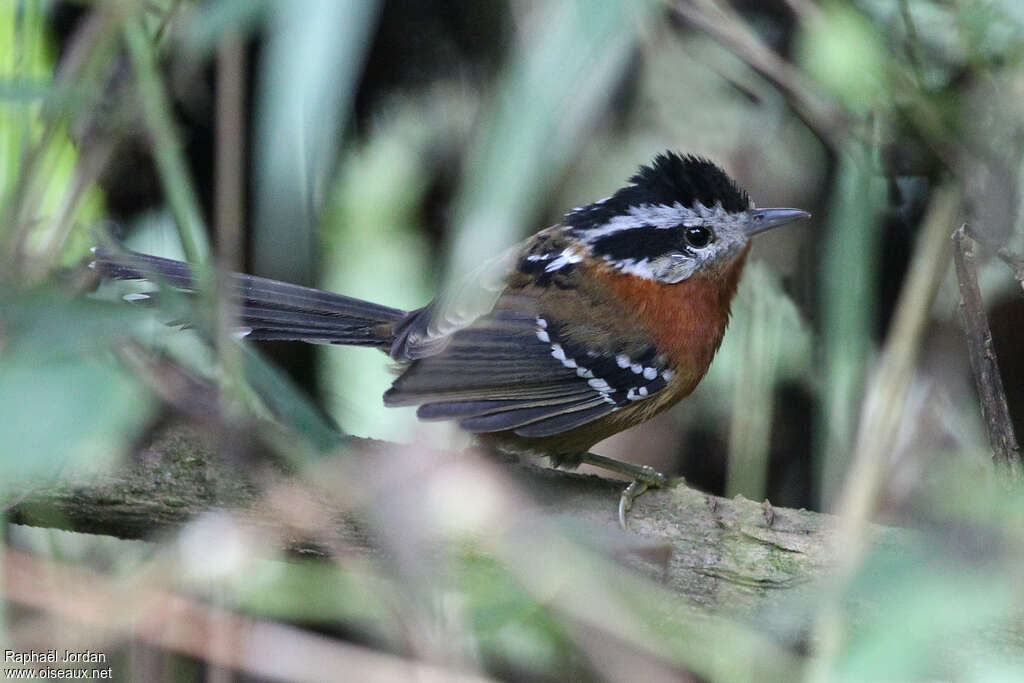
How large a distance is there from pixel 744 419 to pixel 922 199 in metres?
0.99

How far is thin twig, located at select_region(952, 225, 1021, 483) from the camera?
2455 millimetres

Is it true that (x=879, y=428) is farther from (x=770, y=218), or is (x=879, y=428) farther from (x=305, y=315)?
(x=305, y=315)

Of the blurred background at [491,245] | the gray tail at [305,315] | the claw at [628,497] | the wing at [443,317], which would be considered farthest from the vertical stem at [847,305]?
the gray tail at [305,315]

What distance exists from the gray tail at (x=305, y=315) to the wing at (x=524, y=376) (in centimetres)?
30

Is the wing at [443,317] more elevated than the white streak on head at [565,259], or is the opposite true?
the white streak on head at [565,259]

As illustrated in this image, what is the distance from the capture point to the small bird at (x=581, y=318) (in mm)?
3031

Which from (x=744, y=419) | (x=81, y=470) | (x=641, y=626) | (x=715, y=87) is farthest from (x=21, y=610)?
(x=715, y=87)

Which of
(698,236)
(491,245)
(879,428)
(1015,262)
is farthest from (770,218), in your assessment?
(491,245)

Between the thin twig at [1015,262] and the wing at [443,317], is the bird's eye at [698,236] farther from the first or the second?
the thin twig at [1015,262]

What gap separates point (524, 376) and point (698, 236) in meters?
0.75

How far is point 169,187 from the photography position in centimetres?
192

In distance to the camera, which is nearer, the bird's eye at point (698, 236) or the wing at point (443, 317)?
the wing at point (443, 317)

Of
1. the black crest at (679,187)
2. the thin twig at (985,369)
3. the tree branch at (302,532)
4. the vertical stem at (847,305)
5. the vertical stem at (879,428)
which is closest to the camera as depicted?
the vertical stem at (879,428)

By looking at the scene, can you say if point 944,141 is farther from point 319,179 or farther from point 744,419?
point 319,179
